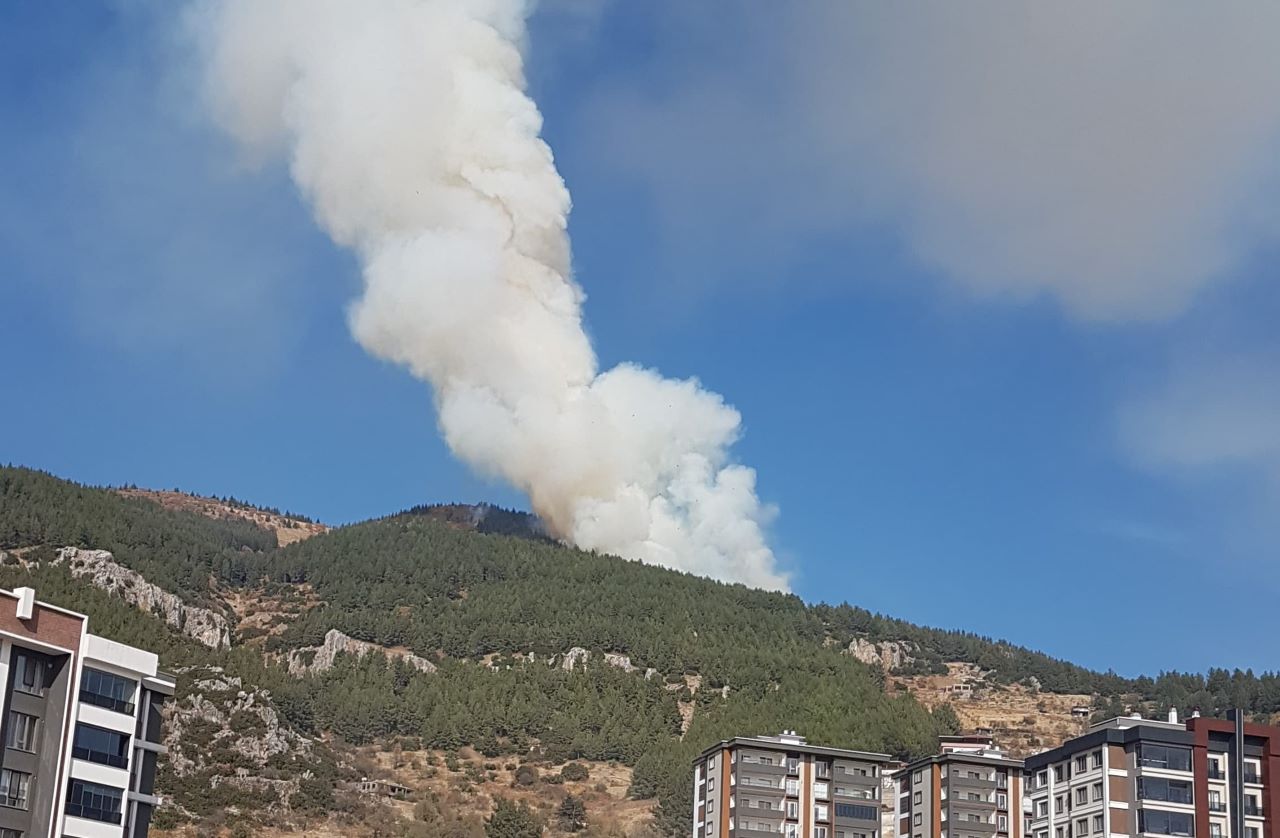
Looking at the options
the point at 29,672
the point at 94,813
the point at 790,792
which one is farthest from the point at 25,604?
the point at 790,792

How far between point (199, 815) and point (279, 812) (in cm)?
1062

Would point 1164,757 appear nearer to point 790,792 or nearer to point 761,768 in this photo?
point 790,792

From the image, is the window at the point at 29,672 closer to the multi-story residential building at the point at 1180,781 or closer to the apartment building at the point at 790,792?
the multi-story residential building at the point at 1180,781

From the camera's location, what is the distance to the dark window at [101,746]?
294 ft

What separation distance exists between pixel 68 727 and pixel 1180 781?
72.8 meters

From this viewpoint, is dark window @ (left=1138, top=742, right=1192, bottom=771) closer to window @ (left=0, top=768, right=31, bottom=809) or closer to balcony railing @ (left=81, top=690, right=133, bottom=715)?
balcony railing @ (left=81, top=690, right=133, bottom=715)

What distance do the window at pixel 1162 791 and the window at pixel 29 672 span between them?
2819 inches

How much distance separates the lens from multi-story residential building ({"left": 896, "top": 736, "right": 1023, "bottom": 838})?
153m

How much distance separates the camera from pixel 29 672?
3445 inches

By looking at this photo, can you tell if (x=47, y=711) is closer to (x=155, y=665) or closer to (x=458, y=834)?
(x=155, y=665)

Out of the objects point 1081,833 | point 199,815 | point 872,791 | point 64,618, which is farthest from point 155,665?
point 199,815

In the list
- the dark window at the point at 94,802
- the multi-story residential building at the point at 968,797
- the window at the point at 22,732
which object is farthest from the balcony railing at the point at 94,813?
the multi-story residential building at the point at 968,797

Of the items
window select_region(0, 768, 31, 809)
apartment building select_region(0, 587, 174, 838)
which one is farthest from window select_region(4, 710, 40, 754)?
window select_region(0, 768, 31, 809)

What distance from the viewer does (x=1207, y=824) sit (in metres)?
122
